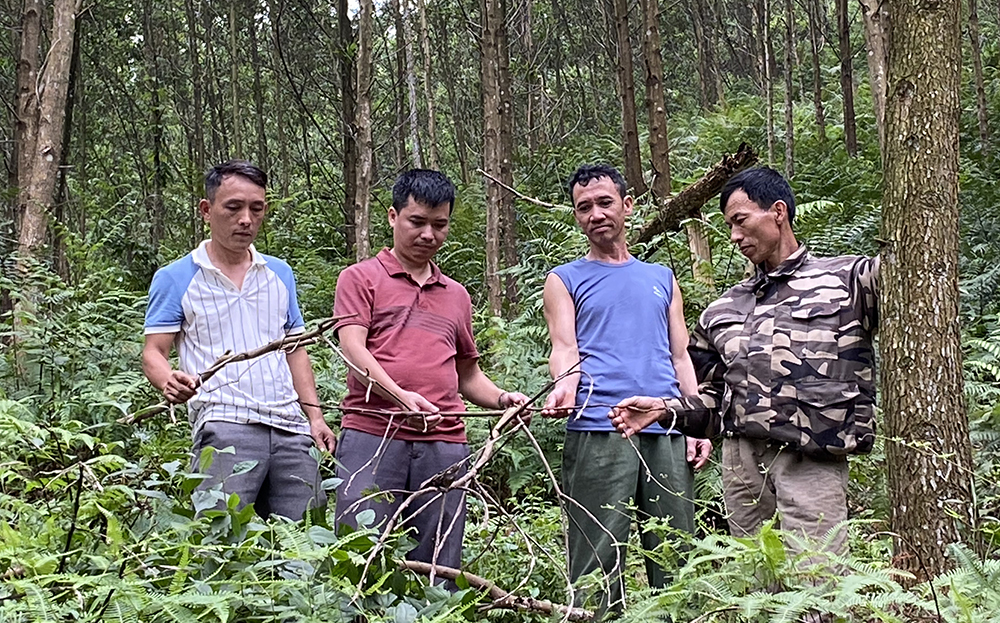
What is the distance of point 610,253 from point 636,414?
74cm

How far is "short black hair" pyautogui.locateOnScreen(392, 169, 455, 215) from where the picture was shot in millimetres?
3658

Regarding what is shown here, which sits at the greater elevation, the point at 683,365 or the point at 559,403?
the point at 683,365

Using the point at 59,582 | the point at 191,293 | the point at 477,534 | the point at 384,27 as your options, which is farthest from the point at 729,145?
the point at 59,582

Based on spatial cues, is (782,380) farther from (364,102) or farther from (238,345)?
(364,102)

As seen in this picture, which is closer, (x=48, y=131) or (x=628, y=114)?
(x=48, y=131)

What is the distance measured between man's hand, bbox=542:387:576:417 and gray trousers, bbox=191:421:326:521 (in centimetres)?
87

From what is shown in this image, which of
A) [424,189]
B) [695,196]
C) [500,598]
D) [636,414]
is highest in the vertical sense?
[695,196]

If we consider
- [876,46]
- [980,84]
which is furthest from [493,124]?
[980,84]

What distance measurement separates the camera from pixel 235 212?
11.7 ft

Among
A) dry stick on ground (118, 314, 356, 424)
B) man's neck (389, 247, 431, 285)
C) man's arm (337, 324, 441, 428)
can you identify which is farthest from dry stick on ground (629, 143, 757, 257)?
dry stick on ground (118, 314, 356, 424)

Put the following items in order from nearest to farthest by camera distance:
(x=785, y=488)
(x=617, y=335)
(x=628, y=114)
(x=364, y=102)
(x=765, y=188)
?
(x=785, y=488) < (x=765, y=188) < (x=617, y=335) < (x=364, y=102) < (x=628, y=114)

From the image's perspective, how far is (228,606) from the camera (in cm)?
216

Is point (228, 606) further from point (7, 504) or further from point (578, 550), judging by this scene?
point (578, 550)

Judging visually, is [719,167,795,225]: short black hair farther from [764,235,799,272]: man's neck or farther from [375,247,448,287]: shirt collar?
[375,247,448,287]: shirt collar
